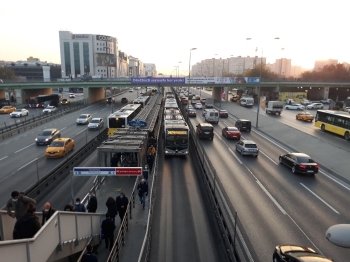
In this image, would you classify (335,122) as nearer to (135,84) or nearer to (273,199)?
(273,199)

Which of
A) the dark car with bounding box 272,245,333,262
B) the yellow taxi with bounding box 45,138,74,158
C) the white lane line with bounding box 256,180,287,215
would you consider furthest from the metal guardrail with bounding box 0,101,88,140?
the dark car with bounding box 272,245,333,262

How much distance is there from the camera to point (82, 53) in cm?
15525

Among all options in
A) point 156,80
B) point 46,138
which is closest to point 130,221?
point 46,138

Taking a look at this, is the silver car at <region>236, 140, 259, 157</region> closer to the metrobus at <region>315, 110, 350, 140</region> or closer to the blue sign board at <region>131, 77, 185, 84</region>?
the metrobus at <region>315, 110, 350, 140</region>

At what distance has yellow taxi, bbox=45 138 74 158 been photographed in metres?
23.1

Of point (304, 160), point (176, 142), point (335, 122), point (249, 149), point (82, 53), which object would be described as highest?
point (82, 53)

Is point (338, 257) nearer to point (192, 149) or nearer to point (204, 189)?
point (204, 189)

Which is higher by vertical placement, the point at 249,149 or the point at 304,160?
the point at 304,160

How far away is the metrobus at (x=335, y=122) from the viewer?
31773mm

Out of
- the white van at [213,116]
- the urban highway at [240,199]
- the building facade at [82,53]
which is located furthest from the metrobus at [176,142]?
the building facade at [82,53]

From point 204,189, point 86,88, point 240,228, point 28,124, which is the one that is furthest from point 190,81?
point 240,228

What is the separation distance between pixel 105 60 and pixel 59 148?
5768 inches

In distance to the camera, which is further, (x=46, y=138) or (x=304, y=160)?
(x=46, y=138)

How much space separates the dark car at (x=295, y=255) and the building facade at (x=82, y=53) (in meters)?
151
